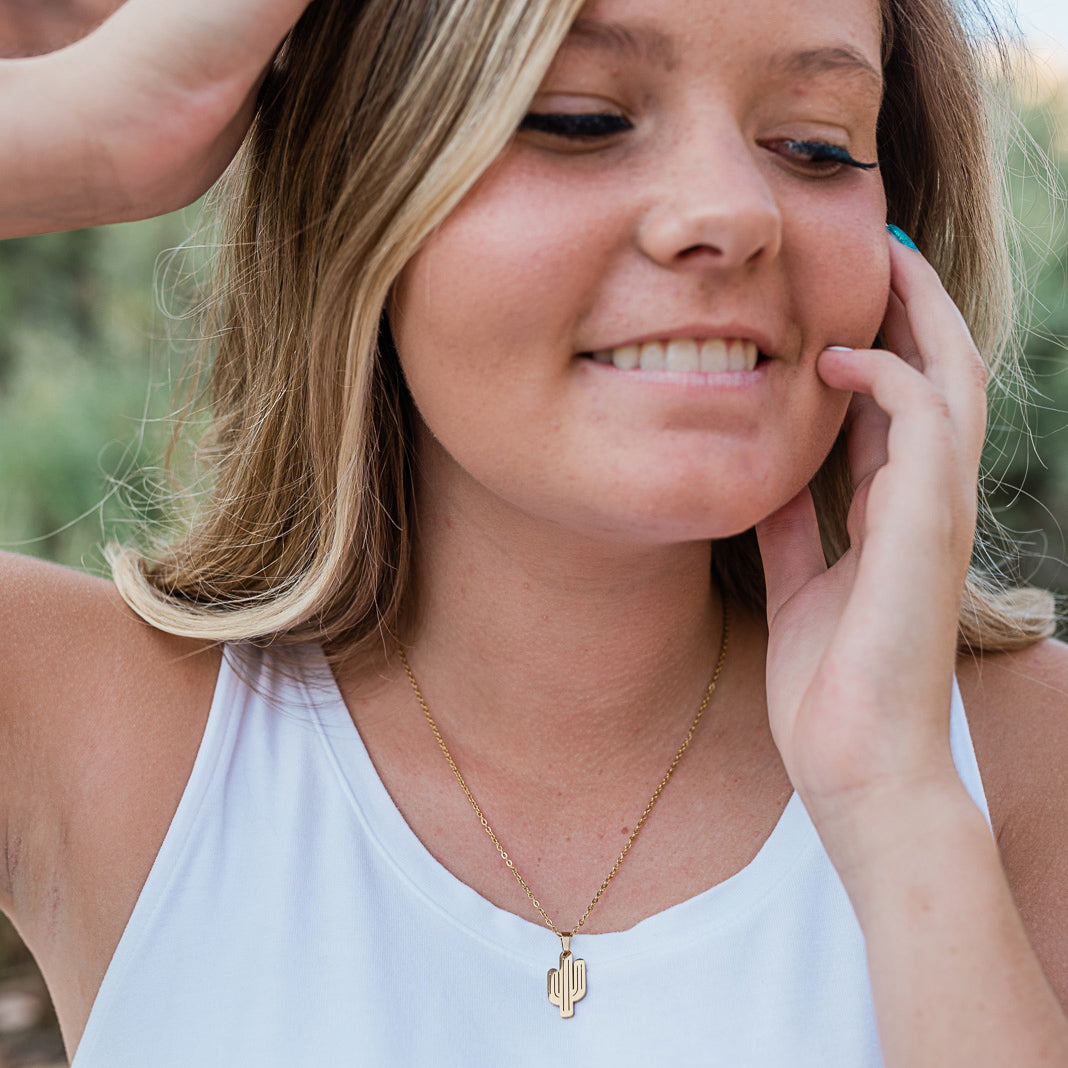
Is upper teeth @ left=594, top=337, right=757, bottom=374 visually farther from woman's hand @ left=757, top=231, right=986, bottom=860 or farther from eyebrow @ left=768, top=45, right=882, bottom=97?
eyebrow @ left=768, top=45, right=882, bottom=97

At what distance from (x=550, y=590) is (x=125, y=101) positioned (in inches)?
37.2

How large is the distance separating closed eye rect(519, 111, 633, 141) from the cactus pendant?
45.3 inches

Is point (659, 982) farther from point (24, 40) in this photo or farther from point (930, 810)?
point (24, 40)

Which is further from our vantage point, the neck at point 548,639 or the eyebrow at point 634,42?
the neck at point 548,639

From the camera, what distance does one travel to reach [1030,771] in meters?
2.02

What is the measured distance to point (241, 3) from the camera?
65.1 inches

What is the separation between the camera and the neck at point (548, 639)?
202 centimetres

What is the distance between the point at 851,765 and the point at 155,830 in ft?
3.40

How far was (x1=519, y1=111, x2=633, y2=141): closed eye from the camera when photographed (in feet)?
5.32

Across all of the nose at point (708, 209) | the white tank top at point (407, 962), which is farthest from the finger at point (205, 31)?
the white tank top at point (407, 962)

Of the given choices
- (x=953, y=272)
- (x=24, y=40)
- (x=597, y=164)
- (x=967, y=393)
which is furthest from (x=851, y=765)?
(x=24, y=40)

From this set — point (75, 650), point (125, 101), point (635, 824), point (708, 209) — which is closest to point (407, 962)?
point (635, 824)

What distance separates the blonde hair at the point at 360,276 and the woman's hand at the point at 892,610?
1.35 ft

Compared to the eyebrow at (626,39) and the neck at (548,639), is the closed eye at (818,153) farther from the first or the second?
the neck at (548,639)
